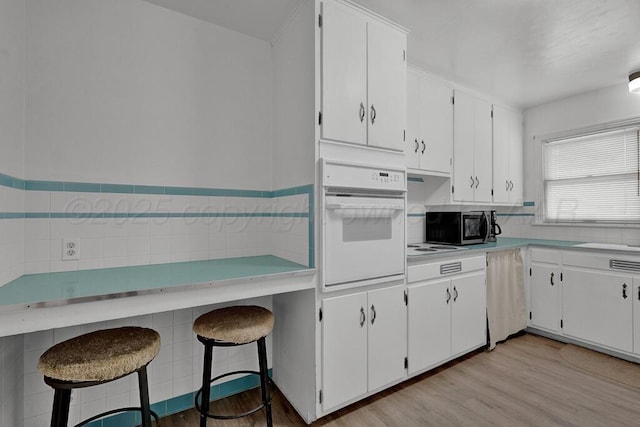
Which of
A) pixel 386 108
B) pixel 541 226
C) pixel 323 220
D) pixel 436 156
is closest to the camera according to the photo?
pixel 323 220

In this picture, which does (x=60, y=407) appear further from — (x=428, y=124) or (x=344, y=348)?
(x=428, y=124)

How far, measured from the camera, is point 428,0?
180 cm

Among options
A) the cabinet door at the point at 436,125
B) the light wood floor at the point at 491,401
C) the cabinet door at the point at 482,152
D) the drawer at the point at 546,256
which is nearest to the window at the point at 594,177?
the drawer at the point at 546,256

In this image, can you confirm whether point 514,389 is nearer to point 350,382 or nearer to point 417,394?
point 417,394

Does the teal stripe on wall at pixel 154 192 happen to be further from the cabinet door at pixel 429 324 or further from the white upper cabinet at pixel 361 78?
the cabinet door at pixel 429 324

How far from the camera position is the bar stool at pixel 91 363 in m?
1.11

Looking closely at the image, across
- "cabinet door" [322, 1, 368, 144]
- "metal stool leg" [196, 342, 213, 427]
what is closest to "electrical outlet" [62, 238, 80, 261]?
"metal stool leg" [196, 342, 213, 427]

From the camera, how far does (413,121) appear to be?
2.58m

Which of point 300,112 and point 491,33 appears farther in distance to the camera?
point 491,33

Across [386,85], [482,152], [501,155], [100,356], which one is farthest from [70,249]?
[501,155]

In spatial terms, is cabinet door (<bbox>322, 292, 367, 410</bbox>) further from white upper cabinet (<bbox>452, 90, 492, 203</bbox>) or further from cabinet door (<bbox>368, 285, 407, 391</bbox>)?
white upper cabinet (<bbox>452, 90, 492, 203</bbox>)

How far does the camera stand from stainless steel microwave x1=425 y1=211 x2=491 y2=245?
2837 millimetres

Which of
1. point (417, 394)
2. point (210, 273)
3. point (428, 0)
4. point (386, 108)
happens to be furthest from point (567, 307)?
point (210, 273)

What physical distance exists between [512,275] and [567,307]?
0.55 meters
